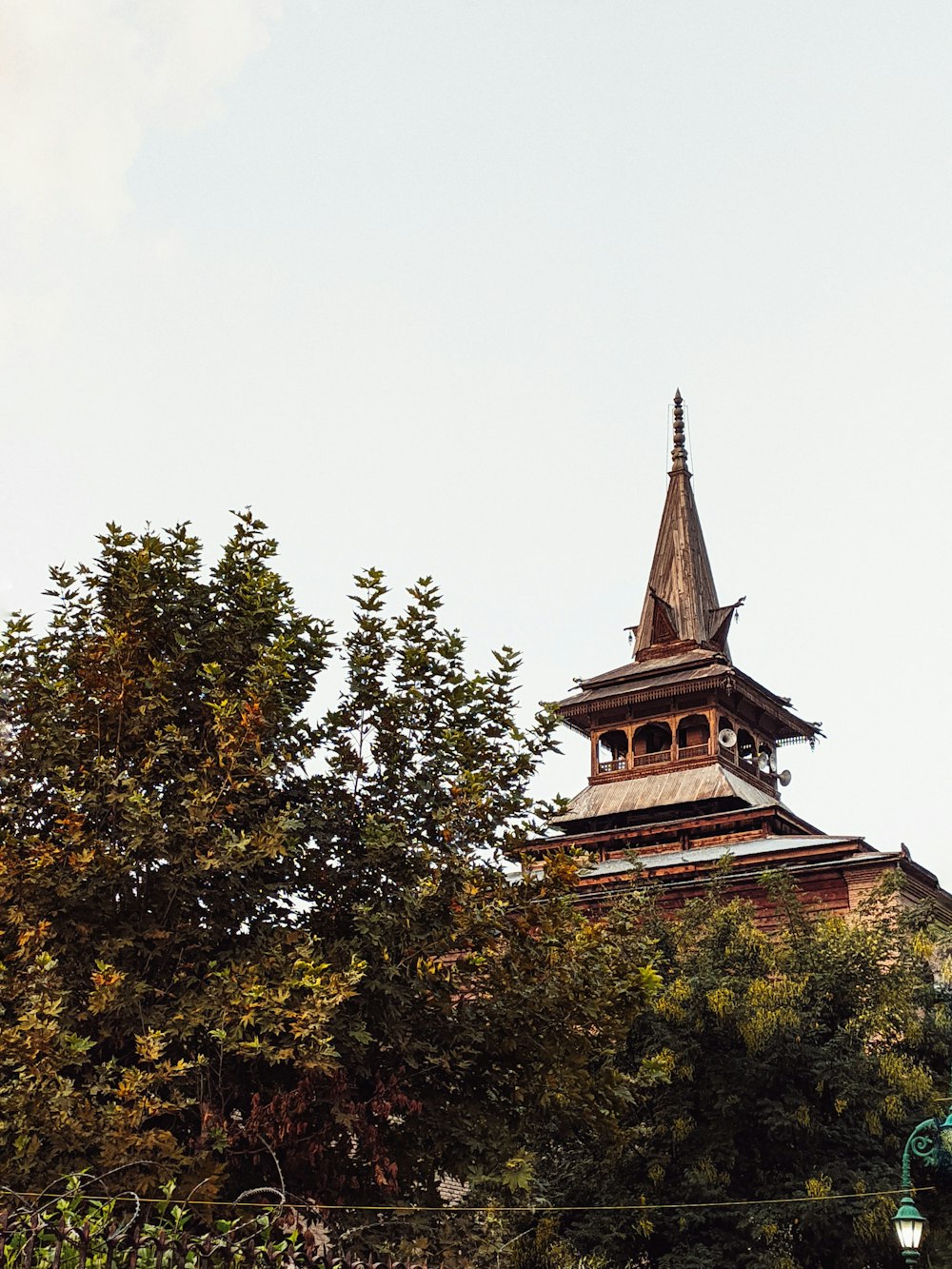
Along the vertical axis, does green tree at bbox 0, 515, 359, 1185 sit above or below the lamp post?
above

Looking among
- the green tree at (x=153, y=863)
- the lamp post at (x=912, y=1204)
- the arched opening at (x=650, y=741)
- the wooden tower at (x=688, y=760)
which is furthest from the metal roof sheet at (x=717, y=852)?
the green tree at (x=153, y=863)

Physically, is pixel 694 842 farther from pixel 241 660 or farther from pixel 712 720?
pixel 241 660

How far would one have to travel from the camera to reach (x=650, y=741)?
3994 centimetres

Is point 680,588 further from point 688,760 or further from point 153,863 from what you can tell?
point 153,863

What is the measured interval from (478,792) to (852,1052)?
830 cm

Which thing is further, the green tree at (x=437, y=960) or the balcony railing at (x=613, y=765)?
the balcony railing at (x=613, y=765)

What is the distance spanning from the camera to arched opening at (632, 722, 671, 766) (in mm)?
38938

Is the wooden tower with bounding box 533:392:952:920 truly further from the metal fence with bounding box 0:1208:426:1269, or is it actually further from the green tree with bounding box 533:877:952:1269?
the metal fence with bounding box 0:1208:426:1269

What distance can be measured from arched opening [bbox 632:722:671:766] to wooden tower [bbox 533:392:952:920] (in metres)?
0.04

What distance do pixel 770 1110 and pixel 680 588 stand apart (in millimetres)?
24052

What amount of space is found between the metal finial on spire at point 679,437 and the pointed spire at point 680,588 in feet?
0.14

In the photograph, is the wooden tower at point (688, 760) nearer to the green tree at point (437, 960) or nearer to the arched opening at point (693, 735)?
the arched opening at point (693, 735)

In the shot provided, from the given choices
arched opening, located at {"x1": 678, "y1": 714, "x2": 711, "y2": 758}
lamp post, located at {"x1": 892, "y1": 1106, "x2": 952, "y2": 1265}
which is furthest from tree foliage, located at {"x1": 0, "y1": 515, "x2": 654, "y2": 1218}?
arched opening, located at {"x1": 678, "y1": 714, "x2": 711, "y2": 758}

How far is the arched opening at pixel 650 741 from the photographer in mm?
38938
